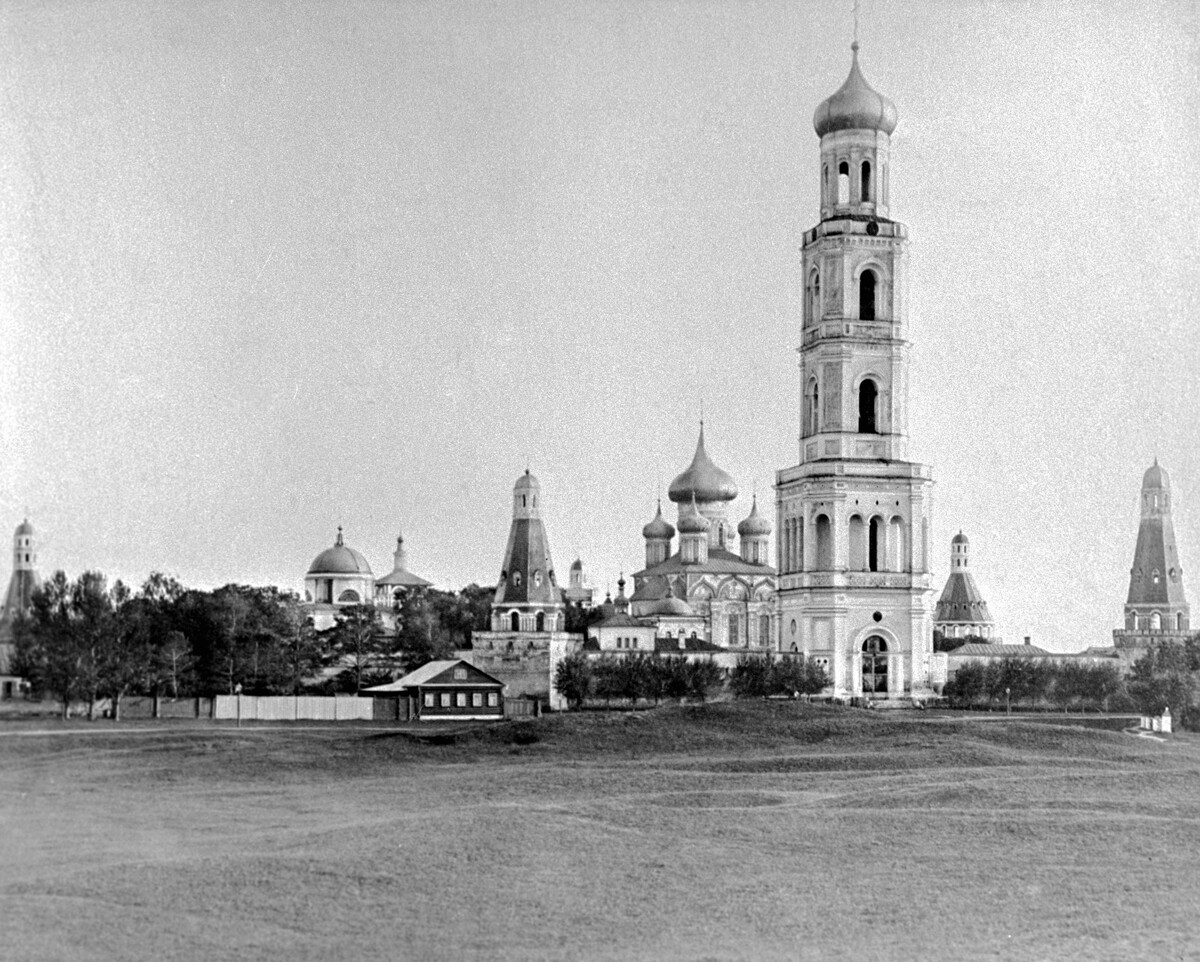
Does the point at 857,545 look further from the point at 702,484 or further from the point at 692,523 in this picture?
the point at 702,484

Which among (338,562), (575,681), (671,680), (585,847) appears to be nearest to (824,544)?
(671,680)

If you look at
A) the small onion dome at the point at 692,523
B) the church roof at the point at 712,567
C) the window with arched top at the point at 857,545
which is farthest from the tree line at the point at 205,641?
the window with arched top at the point at 857,545

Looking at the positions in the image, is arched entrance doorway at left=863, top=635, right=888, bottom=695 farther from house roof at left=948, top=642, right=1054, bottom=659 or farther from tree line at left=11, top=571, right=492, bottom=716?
Result: tree line at left=11, top=571, right=492, bottom=716

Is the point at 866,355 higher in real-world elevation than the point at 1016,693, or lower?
higher

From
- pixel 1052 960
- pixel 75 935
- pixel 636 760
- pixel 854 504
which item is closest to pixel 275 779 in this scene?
pixel 636 760

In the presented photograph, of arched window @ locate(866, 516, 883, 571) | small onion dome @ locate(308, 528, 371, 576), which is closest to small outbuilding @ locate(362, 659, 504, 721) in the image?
arched window @ locate(866, 516, 883, 571)

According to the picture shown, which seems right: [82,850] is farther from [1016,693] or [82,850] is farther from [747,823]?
[1016,693]
